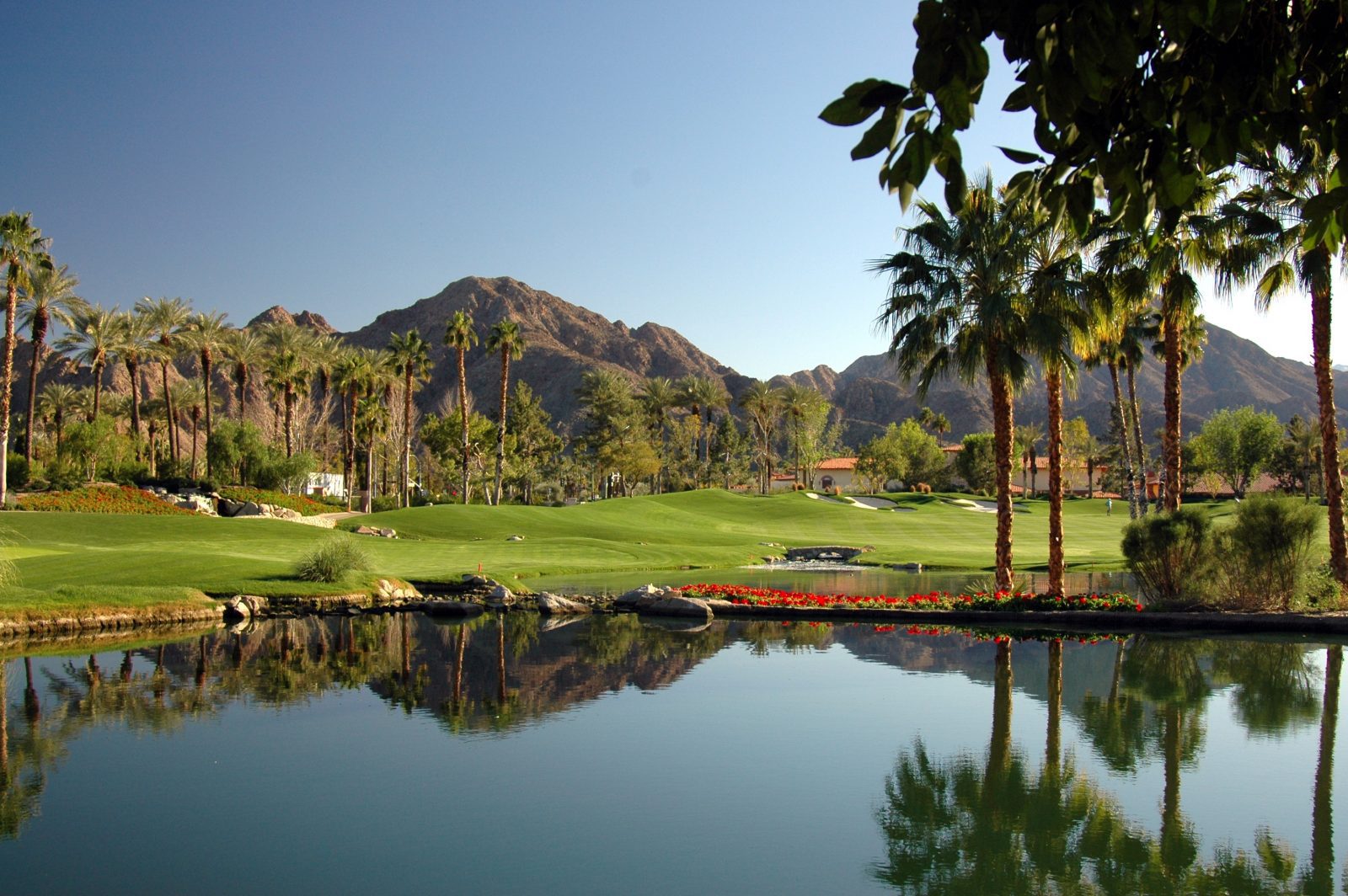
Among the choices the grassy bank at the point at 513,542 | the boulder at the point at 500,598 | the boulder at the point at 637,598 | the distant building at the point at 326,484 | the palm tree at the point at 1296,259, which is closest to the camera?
the palm tree at the point at 1296,259

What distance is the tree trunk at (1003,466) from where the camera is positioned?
24547mm

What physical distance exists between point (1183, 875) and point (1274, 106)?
6529 mm

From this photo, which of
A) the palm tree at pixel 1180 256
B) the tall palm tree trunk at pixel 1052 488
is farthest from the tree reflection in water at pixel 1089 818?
the palm tree at pixel 1180 256

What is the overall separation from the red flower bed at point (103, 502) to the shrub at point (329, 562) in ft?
74.2

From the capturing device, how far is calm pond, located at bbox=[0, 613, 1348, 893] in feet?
27.6

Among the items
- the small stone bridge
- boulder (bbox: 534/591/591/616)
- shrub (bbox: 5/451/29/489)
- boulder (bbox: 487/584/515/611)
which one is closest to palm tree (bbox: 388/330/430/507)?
shrub (bbox: 5/451/29/489)

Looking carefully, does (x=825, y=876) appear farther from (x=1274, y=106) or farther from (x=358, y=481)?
(x=358, y=481)

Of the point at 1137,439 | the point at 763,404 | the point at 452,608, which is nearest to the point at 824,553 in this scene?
the point at 1137,439

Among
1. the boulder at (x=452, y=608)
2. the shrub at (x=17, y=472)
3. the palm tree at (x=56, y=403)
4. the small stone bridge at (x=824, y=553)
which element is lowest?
the small stone bridge at (x=824, y=553)

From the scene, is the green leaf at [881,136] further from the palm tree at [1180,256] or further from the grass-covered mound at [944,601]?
the grass-covered mound at [944,601]

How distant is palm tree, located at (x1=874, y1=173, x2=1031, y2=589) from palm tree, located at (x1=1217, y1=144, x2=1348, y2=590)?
4.49m

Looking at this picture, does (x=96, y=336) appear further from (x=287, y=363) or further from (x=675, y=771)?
(x=675, y=771)

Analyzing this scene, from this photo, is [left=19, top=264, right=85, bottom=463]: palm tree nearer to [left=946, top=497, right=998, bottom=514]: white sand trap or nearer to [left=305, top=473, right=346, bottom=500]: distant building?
[left=305, top=473, right=346, bottom=500]: distant building

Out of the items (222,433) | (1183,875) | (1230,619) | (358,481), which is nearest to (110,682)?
(1183,875)
